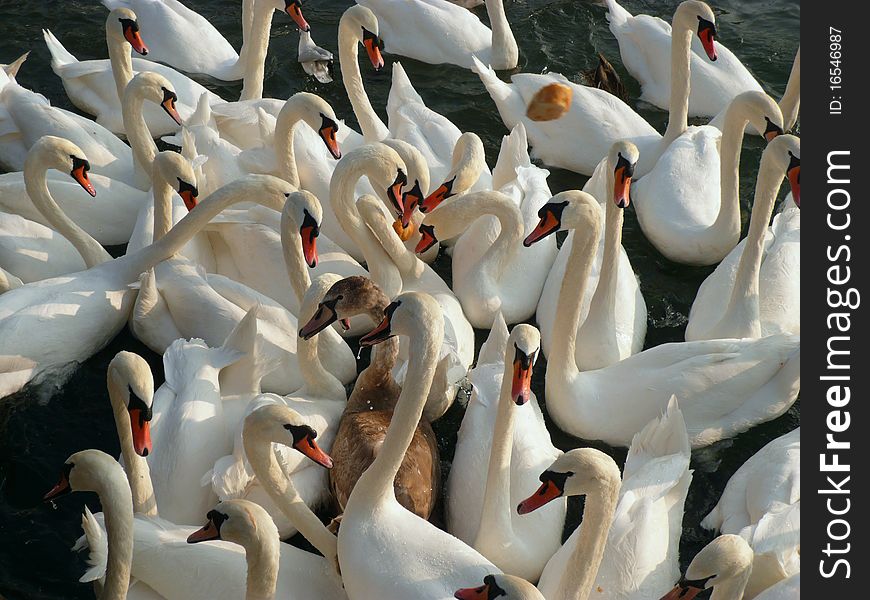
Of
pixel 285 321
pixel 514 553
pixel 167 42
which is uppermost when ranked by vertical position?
pixel 167 42

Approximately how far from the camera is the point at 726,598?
5723mm

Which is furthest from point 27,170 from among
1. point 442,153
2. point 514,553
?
point 514,553

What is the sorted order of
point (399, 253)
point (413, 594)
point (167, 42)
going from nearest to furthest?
point (413, 594) < point (399, 253) < point (167, 42)

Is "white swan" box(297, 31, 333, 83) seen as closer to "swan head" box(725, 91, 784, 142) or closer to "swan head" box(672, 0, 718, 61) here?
"swan head" box(672, 0, 718, 61)

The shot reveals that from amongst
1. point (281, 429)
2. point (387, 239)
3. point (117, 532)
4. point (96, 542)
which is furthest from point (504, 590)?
point (387, 239)

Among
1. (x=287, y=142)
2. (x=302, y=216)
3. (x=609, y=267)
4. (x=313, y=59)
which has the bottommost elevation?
(x=609, y=267)

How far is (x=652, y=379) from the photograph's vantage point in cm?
710

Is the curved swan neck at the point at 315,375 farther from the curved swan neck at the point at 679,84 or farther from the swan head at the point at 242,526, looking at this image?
the curved swan neck at the point at 679,84

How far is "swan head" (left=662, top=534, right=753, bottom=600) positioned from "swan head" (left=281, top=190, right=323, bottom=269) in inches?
124

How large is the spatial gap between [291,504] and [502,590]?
1.65m

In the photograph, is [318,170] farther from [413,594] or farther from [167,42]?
[413,594]

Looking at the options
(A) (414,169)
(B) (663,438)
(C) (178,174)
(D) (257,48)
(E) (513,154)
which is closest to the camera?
(B) (663,438)

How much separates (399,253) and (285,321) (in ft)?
2.99

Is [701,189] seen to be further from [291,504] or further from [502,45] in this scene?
[291,504]
